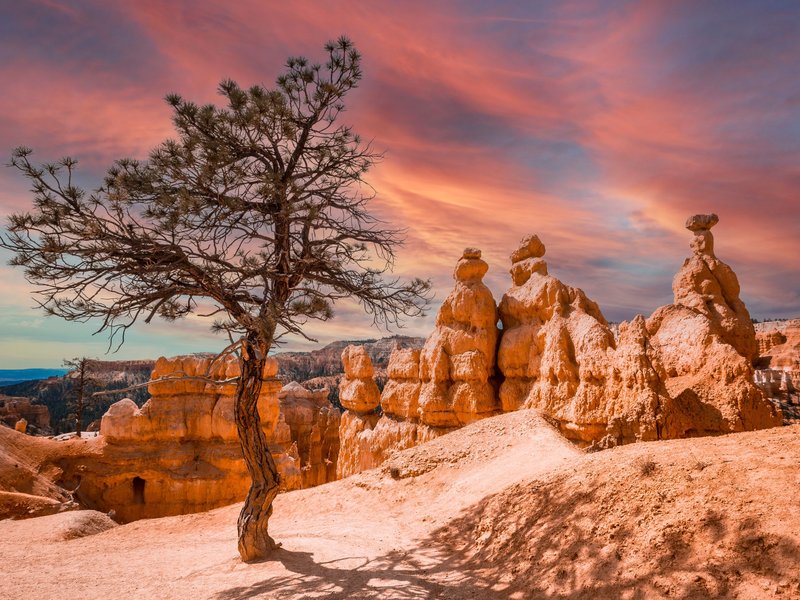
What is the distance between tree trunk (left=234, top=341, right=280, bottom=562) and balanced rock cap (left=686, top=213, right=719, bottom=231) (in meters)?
20.7

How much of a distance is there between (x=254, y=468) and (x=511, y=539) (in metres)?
4.40

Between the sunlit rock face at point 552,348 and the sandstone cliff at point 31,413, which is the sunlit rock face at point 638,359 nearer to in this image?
the sunlit rock face at point 552,348

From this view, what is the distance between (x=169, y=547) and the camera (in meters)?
9.87

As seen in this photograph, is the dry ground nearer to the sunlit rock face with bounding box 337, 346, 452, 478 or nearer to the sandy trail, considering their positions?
the sandy trail

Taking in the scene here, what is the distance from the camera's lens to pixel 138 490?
81.9 feet

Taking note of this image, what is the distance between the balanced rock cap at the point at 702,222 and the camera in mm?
21281

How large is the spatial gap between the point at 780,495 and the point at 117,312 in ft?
30.9

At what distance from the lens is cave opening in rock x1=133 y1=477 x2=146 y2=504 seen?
24.7m

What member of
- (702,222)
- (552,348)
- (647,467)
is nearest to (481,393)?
(552,348)

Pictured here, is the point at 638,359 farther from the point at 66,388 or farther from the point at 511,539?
the point at 66,388

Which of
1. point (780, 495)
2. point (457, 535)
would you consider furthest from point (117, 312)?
point (780, 495)

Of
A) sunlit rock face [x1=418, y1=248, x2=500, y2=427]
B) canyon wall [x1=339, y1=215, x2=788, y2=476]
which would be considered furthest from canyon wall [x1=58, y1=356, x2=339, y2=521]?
sunlit rock face [x1=418, y1=248, x2=500, y2=427]

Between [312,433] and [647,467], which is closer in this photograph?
[647,467]

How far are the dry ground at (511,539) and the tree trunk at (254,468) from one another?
0.43 metres
